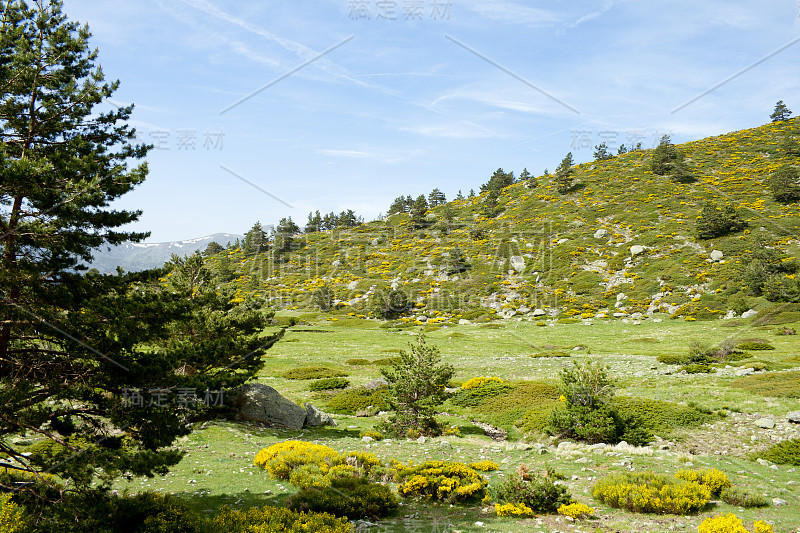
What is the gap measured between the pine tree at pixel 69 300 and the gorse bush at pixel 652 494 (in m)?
10.6

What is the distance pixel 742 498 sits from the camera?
9891mm

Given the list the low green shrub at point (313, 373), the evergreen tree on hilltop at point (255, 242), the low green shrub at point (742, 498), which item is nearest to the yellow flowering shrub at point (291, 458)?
the low green shrub at point (742, 498)

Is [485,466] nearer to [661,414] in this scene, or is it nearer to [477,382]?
[661,414]

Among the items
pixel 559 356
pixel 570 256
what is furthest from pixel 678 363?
pixel 570 256

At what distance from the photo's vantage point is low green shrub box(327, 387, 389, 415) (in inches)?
992

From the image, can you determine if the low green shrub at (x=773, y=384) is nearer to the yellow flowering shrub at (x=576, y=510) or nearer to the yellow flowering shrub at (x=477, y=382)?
the yellow flowering shrub at (x=477, y=382)

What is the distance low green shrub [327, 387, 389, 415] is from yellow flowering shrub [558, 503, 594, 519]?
1565 centimetres

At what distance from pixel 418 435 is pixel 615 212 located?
275ft

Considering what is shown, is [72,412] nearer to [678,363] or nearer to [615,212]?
[678,363]

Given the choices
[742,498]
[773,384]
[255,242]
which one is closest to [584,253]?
[773,384]

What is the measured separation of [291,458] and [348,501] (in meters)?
3.63

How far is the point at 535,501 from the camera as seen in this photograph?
1034 centimetres

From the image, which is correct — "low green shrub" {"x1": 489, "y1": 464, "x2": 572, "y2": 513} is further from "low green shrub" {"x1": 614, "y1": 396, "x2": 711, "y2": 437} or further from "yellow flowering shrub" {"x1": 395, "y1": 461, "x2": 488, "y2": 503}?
"low green shrub" {"x1": 614, "y1": 396, "x2": 711, "y2": 437}

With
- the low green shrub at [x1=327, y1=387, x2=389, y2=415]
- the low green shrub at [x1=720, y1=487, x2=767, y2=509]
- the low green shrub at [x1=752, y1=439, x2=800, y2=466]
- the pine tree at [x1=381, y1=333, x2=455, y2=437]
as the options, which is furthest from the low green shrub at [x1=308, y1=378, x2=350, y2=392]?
the low green shrub at [x1=720, y1=487, x2=767, y2=509]
